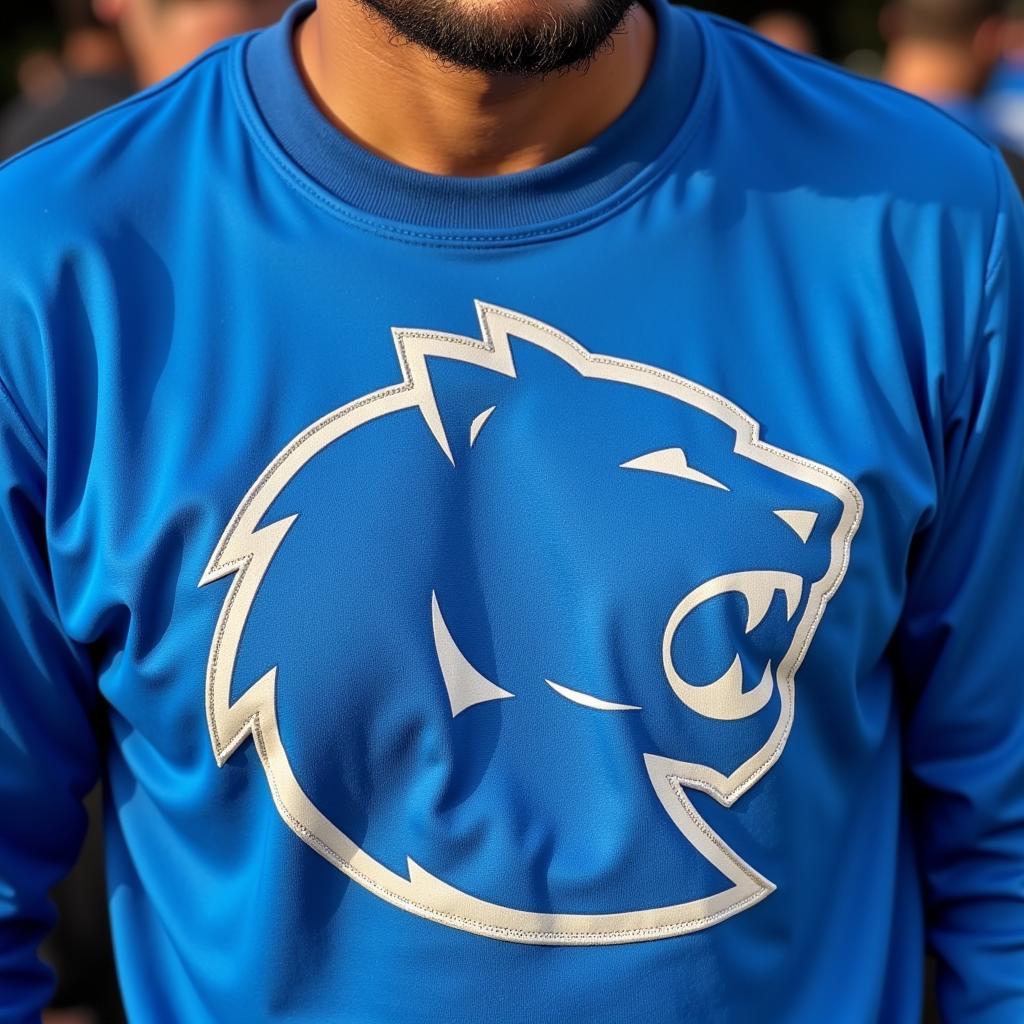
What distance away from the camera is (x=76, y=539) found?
4.39ft

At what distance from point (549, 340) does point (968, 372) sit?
41 centimetres

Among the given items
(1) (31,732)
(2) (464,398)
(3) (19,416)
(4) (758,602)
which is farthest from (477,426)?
(1) (31,732)

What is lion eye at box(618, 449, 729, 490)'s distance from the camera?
1333 mm

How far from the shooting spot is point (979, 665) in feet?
4.90

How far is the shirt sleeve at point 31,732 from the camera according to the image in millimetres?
1350

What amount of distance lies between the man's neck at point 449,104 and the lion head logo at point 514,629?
0.20 metres

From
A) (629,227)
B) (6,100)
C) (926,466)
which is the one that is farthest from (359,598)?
(6,100)

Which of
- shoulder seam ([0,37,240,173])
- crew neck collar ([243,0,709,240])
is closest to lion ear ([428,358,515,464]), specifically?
crew neck collar ([243,0,709,240])

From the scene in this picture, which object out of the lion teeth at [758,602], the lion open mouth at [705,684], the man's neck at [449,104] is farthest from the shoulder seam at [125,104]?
the lion teeth at [758,602]

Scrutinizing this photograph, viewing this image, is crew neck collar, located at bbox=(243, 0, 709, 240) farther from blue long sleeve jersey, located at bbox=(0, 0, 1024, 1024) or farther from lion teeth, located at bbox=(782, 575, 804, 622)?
lion teeth, located at bbox=(782, 575, 804, 622)

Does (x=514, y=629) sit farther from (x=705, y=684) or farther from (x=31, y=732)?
(x=31, y=732)

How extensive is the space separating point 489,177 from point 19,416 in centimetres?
49

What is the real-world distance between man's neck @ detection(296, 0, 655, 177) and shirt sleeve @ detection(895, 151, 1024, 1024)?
425 millimetres

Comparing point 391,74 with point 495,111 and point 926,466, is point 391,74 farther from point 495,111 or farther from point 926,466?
point 926,466
